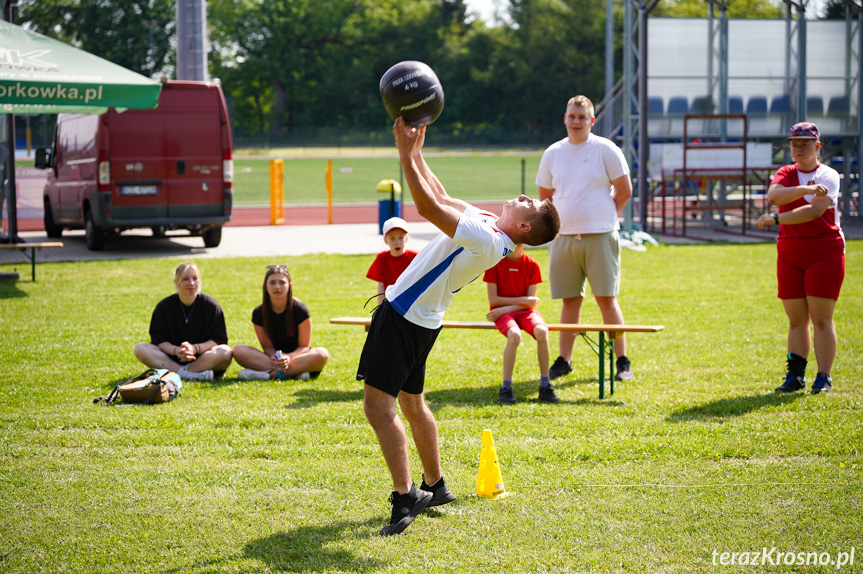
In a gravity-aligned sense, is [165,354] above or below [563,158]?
below

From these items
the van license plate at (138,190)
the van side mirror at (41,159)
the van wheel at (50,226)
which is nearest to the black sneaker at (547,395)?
the van license plate at (138,190)

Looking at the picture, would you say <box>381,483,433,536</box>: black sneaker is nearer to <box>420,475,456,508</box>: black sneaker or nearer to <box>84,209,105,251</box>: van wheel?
<box>420,475,456,508</box>: black sneaker

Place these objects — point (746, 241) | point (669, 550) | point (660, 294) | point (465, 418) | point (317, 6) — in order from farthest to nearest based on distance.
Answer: point (317, 6) < point (746, 241) < point (660, 294) < point (465, 418) < point (669, 550)

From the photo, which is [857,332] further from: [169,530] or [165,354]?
[169,530]

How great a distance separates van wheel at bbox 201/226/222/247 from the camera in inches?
654

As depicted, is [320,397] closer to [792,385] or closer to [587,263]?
[587,263]

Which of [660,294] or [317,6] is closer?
[660,294]

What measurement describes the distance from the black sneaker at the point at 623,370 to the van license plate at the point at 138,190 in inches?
404

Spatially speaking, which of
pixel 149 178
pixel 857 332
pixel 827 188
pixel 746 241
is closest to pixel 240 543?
pixel 827 188

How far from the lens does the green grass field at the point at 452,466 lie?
164 inches

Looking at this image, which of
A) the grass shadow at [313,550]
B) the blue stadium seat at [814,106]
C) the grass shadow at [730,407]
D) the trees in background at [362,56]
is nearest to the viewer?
the grass shadow at [313,550]

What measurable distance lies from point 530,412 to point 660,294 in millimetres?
5523

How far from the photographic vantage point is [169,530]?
4.36 m

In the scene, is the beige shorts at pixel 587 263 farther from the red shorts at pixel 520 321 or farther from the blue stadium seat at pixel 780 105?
the blue stadium seat at pixel 780 105
